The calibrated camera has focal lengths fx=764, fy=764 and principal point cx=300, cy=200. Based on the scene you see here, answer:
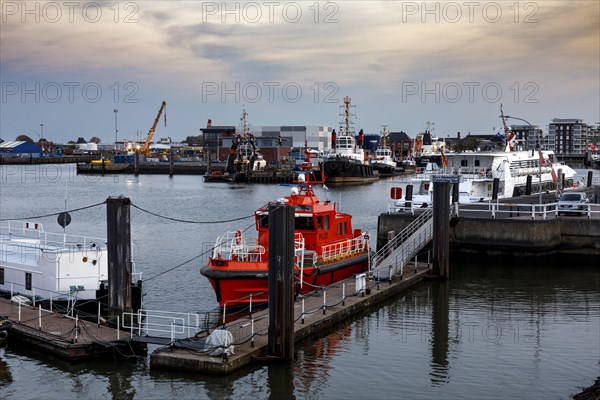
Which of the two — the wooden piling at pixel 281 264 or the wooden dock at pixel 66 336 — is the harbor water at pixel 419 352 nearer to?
the wooden dock at pixel 66 336

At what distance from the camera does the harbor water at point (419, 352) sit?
20.2m

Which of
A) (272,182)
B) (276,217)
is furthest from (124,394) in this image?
(272,182)

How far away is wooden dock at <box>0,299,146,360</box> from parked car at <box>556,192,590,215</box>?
2660 cm

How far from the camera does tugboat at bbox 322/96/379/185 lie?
126 metres

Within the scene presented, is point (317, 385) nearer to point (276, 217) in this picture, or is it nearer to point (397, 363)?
point (397, 363)

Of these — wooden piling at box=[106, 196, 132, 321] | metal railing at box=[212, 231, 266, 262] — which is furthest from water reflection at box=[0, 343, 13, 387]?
metal railing at box=[212, 231, 266, 262]

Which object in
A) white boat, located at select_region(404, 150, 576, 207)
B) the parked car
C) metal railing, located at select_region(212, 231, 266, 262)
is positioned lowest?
metal railing, located at select_region(212, 231, 266, 262)

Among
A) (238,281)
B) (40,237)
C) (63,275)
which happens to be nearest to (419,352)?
(238,281)

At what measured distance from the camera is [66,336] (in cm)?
2248

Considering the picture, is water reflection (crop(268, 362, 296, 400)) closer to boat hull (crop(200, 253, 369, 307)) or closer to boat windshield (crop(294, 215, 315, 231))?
boat hull (crop(200, 253, 369, 307))

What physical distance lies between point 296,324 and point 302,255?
3.71m

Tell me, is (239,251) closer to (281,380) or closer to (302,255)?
(302,255)

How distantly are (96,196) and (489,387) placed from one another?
83.8 metres

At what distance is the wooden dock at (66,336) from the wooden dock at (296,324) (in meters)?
1.62
